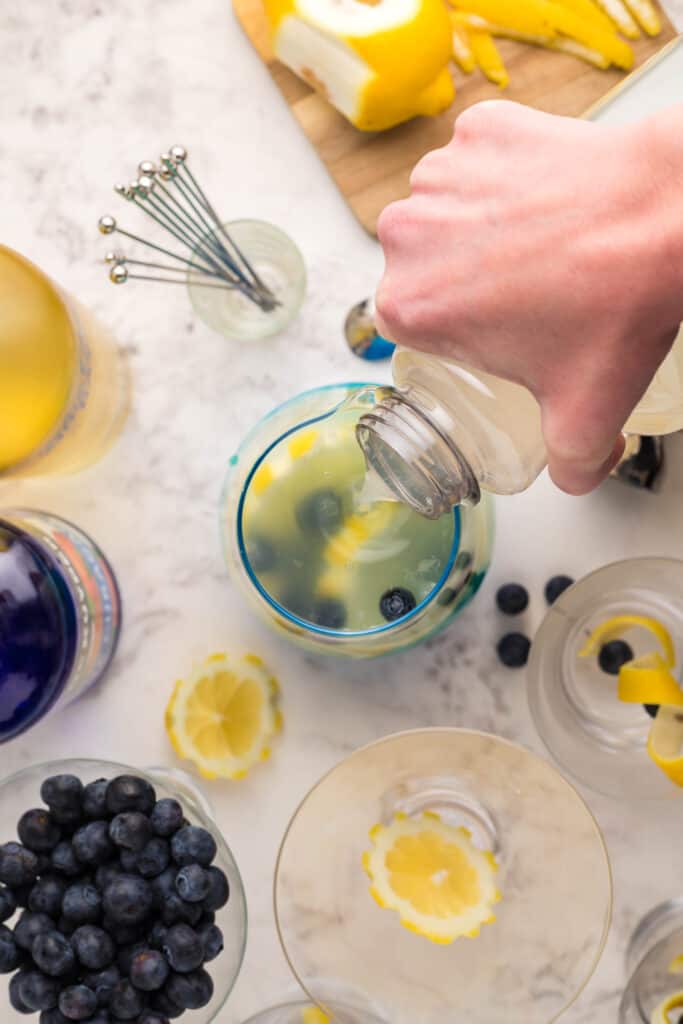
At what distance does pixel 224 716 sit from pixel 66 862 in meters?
0.20

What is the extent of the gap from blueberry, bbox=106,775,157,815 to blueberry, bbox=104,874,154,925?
0.16ft

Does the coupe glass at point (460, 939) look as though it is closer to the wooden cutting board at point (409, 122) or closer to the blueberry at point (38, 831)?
the blueberry at point (38, 831)

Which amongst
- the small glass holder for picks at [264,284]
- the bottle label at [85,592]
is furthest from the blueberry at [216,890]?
the small glass holder for picks at [264,284]

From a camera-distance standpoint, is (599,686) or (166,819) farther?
(599,686)

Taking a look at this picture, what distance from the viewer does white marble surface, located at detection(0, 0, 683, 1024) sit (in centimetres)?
92

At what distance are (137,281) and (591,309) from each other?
1.78 feet

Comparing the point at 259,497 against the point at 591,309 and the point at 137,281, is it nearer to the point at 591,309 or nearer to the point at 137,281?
the point at 137,281

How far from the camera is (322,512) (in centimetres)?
84

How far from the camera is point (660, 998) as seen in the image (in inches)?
33.8

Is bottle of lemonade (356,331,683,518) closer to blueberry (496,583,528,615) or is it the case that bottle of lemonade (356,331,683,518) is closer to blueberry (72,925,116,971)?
blueberry (496,583,528,615)

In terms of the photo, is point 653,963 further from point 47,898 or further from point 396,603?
point 47,898

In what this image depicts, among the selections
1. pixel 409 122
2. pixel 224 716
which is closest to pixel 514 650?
pixel 224 716

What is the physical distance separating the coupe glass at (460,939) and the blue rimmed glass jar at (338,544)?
10cm

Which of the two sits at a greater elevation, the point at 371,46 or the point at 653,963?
the point at 371,46
